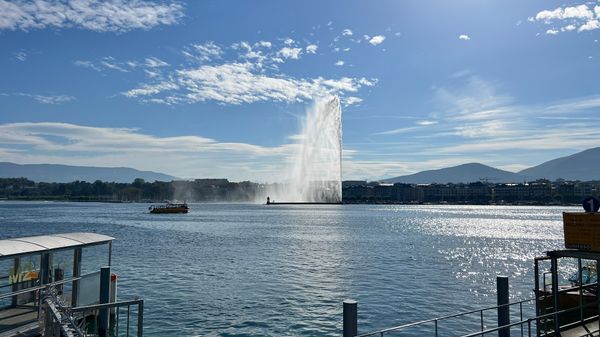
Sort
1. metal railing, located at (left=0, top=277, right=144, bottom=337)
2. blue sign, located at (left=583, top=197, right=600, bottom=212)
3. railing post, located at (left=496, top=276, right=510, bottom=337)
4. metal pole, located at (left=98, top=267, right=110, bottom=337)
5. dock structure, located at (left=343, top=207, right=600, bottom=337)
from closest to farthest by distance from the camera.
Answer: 1. dock structure, located at (left=343, top=207, right=600, bottom=337)
2. metal railing, located at (left=0, top=277, right=144, bottom=337)
3. blue sign, located at (left=583, top=197, right=600, bottom=212)
4. railing post, located at (left=496, top=276, right=510, bottom=337)
5. metal pole, located at (left=98, top=267, right=110, bottom=337)

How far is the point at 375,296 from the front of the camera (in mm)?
29484

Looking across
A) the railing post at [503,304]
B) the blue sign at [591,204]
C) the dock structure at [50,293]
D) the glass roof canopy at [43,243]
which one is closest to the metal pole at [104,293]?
the dock structure at [50,293]

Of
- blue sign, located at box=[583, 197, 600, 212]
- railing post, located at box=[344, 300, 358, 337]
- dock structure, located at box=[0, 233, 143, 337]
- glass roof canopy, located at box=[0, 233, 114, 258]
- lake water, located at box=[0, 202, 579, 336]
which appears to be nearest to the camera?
railing post, located at box=[344, 300, 358, 337]

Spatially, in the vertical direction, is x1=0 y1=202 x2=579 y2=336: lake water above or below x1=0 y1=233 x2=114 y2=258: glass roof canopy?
below

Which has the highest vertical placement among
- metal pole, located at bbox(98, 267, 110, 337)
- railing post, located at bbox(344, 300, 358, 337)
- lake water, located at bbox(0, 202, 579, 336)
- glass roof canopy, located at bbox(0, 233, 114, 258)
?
glass roof canopy, located at bbox(0, 233, 114, 258)

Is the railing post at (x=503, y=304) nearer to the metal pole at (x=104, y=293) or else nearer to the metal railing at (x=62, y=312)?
the metal railing at (x=62, y=312)

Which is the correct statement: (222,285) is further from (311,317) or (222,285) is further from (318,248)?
(318,248)

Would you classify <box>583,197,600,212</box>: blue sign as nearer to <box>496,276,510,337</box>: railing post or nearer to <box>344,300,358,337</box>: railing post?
<box>496,276,510,337</box>: railing post

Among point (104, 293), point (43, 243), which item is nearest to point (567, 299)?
point (104, 293)

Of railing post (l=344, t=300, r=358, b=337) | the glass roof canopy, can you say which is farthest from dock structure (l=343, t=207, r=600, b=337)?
the glass roof canopy

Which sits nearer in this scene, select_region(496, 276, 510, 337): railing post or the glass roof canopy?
the glass roof canopy

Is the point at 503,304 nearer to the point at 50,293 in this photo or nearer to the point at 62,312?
the point at 62,312

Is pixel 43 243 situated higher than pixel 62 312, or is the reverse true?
pixel 43 243

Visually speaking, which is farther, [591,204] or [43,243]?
[43,243]
